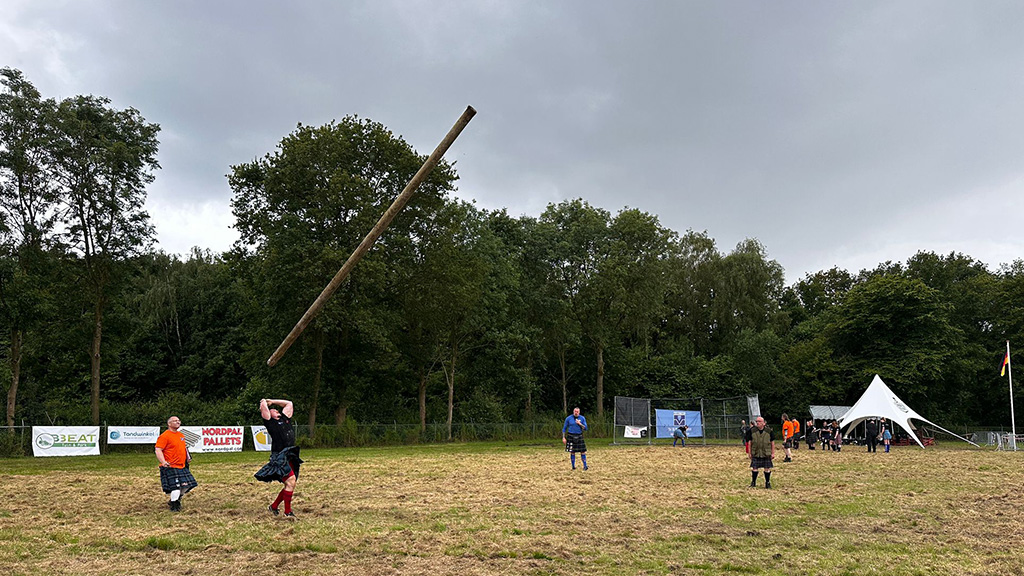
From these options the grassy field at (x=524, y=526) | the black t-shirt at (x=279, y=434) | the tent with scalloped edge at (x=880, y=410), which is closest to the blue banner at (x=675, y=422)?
the tent with scalloped edge at (x=880, y=410)

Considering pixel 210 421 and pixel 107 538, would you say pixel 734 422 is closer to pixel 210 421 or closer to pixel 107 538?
pixel 210 421

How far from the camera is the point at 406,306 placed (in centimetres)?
3906

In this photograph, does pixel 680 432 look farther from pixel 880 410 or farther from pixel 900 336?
pixel 900 336

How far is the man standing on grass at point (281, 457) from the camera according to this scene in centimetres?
982

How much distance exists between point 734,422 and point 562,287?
57.3 feet

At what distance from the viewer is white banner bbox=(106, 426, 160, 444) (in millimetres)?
28609

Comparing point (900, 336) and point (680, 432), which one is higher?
point (900, 336)

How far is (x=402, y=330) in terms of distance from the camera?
136 ft

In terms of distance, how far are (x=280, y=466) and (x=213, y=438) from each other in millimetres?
21788

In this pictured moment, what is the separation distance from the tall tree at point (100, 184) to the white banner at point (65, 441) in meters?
5.12

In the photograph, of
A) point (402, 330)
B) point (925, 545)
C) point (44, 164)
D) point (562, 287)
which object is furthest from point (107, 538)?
point (562, 287)

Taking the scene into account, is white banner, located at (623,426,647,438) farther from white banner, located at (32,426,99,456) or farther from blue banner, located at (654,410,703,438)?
white banner, located at (32,426,99,456)

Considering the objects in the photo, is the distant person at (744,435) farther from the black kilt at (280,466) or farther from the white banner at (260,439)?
the white banner at (260,439)

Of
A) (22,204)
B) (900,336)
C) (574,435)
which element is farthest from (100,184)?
(900,336)
